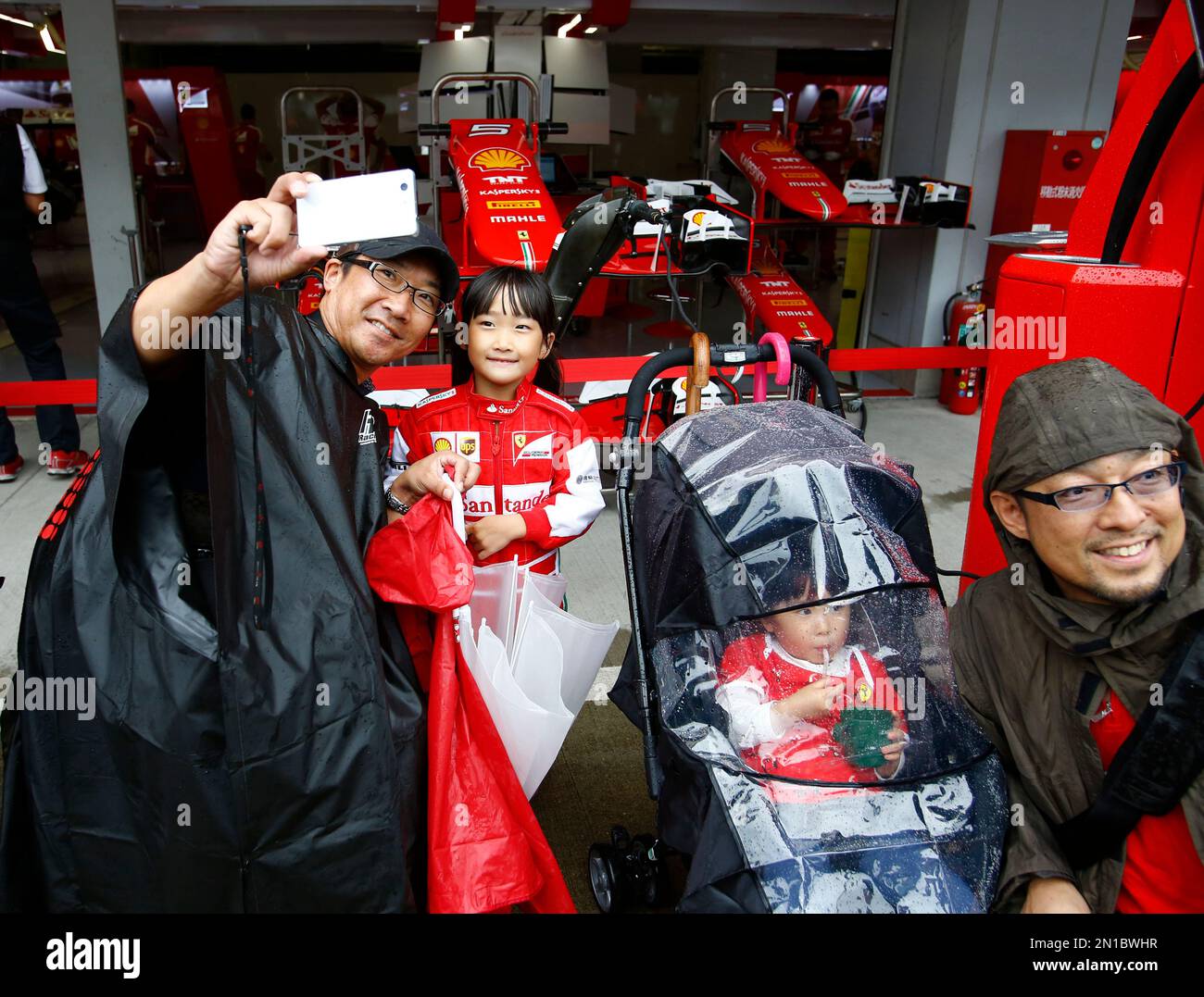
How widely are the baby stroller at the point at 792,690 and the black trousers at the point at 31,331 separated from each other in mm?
4262

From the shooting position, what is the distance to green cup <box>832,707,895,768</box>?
5.68 feet

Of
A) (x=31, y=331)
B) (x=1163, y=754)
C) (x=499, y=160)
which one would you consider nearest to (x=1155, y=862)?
(x=1163, y=754)

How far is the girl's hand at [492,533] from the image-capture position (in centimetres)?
229

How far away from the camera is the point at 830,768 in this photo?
173 cm

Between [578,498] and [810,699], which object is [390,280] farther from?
[810,699]

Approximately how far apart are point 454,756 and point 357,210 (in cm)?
103

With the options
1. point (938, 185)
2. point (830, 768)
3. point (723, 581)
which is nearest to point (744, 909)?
point (830, 768)

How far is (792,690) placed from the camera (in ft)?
5.82

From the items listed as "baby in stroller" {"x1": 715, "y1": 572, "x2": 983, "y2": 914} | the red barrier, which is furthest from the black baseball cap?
the red barrier

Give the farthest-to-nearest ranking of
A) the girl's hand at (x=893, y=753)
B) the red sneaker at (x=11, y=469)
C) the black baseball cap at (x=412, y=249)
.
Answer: the red sneaker at (x=11, y=469)
the black baseball cap at (x=412, y=249)
the girl's hand at (x=893, y=753)

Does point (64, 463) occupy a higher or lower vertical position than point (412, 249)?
lower

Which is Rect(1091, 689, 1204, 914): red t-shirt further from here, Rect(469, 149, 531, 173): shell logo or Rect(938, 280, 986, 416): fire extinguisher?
Rect(938, 280, 986, 416): fire extinguisher

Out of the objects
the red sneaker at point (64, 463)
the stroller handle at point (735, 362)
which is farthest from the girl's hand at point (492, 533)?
the red sneaker at point (64, 463)

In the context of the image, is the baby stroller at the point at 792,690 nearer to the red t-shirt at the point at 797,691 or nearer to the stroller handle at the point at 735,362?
the red t-shirt at the point at 797,691
